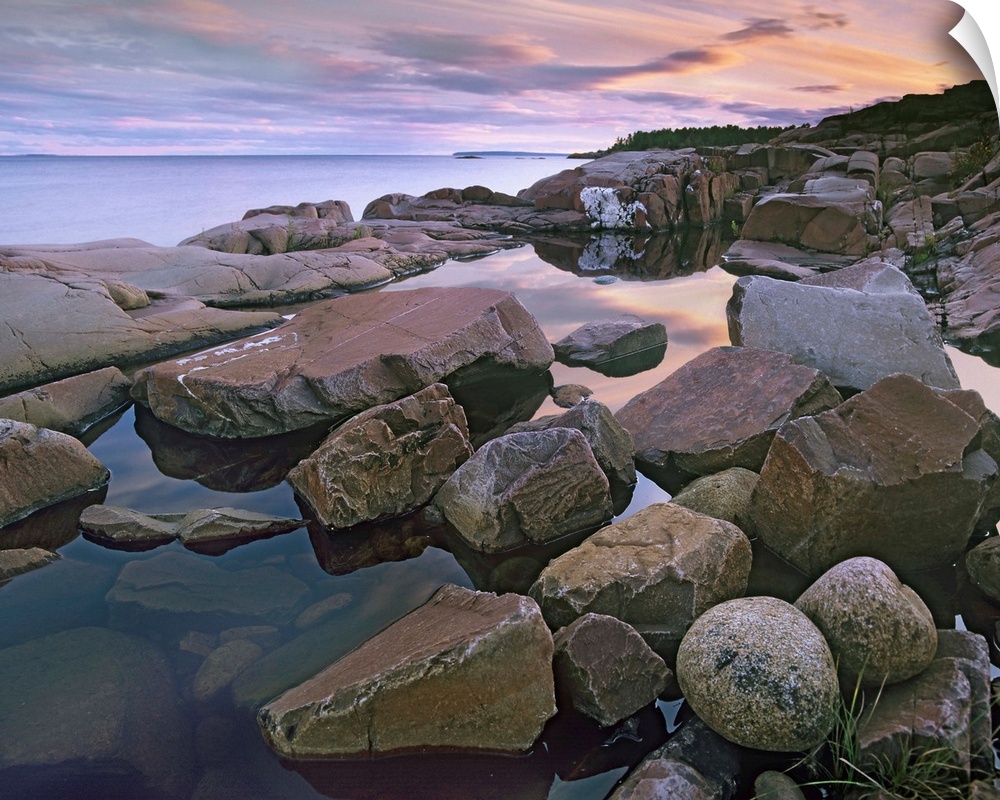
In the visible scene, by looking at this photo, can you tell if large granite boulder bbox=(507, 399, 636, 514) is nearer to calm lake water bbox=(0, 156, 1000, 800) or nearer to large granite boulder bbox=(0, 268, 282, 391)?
calm lake water bbox=(0, 156, 1000, 800)

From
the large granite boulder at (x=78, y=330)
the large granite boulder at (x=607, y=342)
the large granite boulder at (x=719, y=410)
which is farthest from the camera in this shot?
the large granite boulder at (x=607, y=342)

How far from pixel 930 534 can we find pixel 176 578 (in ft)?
10.5

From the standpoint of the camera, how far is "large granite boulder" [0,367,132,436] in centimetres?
464

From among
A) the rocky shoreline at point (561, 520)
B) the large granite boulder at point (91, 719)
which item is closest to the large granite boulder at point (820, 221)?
the rocky shoreline at point (561, 520)

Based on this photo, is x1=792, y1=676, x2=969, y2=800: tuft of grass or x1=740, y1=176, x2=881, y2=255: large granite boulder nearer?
x1=792, y1=676, x2=969, y2=800: tuft of grass

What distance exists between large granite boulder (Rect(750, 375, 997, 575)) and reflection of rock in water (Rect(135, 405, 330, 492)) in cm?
280

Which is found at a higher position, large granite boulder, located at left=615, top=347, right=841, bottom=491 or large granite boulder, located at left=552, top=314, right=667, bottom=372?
large granite boulder, located at left=615, top=347, right=841, bottom=491

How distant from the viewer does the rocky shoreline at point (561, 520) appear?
2.21 m

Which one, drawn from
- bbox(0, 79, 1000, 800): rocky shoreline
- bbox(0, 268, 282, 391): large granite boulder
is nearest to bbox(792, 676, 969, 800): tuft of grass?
bbox(0, 79, 1000, 800): rocky shoreline

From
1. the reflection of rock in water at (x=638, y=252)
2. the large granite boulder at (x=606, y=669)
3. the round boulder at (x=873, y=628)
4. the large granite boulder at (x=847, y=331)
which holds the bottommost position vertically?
the reflection of rock in water at (x=638, y=252)

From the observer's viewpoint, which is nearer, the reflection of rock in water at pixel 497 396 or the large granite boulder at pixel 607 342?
the reflection of rock in water at pixel 497 396

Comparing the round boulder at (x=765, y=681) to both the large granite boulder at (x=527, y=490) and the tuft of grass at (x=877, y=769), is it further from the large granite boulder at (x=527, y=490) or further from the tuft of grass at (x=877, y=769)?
the large granite boulder at (x=527, y=490)

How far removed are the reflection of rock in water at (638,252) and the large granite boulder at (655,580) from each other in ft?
25.3

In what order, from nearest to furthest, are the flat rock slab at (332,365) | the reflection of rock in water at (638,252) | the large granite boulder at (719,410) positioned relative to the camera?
the large granite boulder at (719,410) < the flat rock slab at (332,365) < the reflection of rock in water at (638,252)
